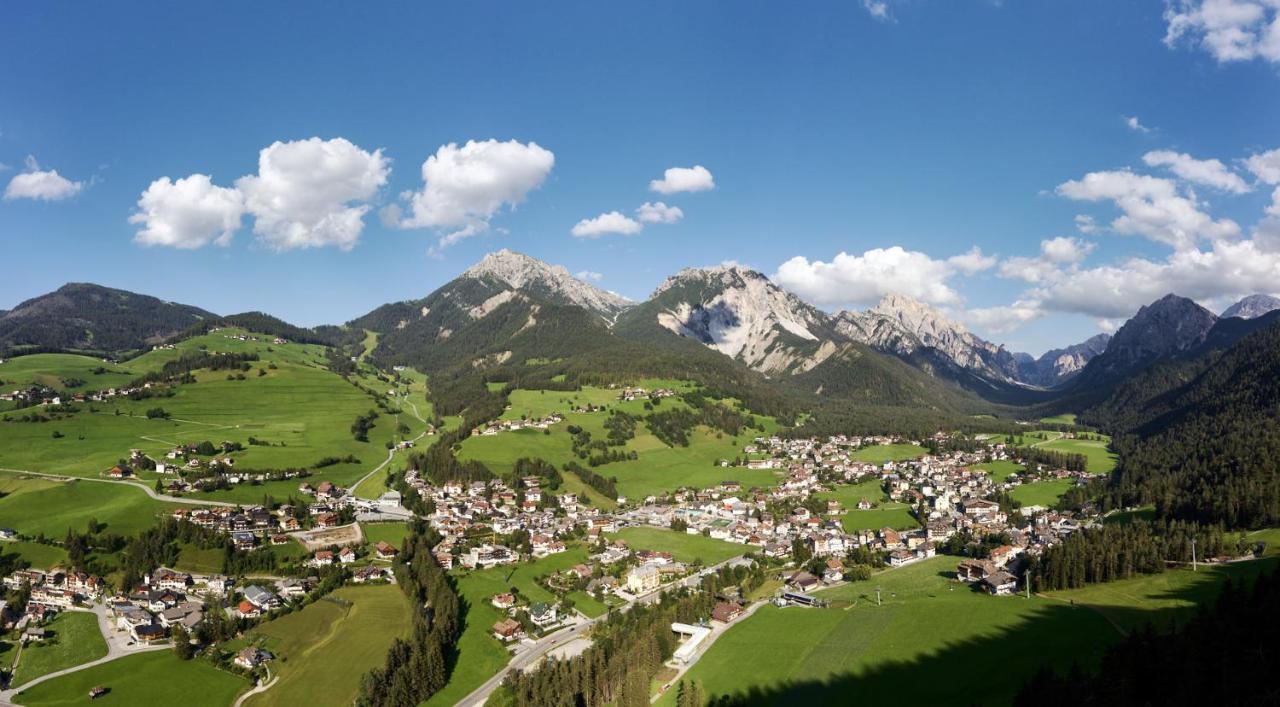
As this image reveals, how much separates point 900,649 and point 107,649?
68843 millimetres

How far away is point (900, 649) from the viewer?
57.2 m

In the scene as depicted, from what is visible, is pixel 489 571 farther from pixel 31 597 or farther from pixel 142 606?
pixel 31 597

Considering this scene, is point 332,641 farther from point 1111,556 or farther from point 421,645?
point 1111,556

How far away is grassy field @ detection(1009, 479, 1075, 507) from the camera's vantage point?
381ft

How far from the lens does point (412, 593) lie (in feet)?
241

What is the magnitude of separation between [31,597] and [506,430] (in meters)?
90.4

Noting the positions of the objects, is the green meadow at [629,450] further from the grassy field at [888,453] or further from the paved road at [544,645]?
the paved road at [544,645]

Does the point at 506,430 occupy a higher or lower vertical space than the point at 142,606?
higher

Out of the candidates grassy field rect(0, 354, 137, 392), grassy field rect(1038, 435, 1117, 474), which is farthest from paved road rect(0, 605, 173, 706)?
grassy field rect(1038, 435, 1117, 474)

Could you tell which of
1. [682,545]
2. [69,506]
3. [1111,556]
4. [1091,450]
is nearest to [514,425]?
[682,545]

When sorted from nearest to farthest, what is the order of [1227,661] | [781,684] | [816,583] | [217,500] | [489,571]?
[1227,661], [781,684], [816,583], [489,571], [217,500]

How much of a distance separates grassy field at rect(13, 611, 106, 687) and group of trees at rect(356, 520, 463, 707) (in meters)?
26.6

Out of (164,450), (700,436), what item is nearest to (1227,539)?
(700,436)

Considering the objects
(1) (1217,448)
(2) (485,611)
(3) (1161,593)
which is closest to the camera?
(3) (1161,593)
